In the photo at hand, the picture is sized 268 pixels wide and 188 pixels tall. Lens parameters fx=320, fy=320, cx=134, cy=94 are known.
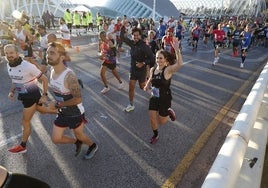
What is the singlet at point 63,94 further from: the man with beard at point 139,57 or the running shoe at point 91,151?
the man with beard at point 139,57

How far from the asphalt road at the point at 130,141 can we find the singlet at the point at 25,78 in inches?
40.0

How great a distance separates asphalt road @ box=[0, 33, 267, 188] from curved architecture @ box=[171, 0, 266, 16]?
332 ft

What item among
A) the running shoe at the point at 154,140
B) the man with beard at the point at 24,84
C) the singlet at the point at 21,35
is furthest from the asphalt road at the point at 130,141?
the singlet at the point at 21,35

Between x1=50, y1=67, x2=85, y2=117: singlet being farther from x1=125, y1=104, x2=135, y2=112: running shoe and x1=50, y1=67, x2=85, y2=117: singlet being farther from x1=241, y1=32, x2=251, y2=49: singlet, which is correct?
x1=241, y1=32, x2=251, y2=49: singlet

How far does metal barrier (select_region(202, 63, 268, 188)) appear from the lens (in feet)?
10.1

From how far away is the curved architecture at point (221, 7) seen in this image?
358 ft

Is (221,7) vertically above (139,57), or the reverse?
(139,57)

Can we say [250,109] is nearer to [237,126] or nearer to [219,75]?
[237,126]

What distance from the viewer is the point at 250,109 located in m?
4.93

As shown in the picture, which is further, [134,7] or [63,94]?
[134,7]

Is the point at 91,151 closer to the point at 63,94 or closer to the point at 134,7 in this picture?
the point at 63,94

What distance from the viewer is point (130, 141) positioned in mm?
5973

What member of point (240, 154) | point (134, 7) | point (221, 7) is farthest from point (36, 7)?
point (221, 7)

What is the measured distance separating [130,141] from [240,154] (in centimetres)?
268
